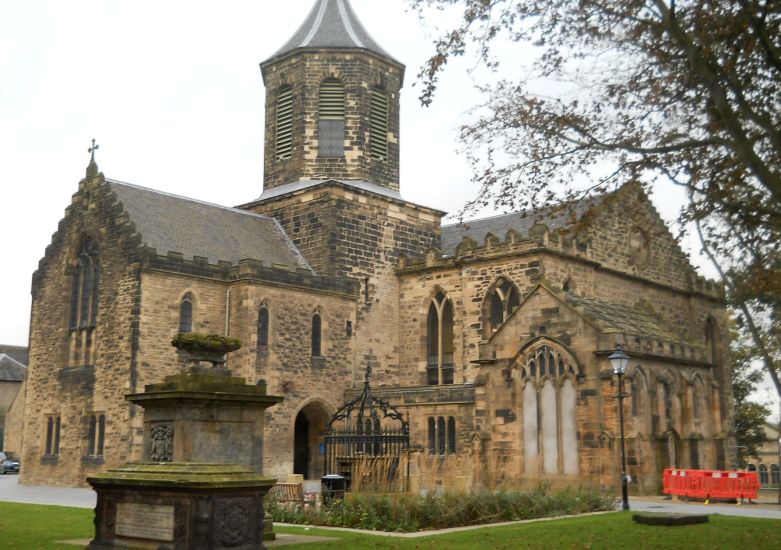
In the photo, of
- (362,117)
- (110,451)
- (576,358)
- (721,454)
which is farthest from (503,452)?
(362,117)

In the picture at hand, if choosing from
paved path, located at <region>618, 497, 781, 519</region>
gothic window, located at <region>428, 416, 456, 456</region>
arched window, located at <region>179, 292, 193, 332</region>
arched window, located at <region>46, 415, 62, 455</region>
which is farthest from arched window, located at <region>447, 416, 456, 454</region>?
arched window, located at <region>46, 415, 62, 455</region>

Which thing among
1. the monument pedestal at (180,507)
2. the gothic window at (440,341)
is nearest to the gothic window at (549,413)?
the gothic window at (440,341)

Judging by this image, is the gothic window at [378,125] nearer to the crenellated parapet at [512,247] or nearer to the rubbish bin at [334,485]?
the crenellated parapet at [512,247]

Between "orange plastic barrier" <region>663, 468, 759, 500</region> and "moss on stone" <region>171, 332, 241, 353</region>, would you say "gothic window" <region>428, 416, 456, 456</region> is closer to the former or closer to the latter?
"orange plastic barrier" <region>663, 468, 759, 500</region>

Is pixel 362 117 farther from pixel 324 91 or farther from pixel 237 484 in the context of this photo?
pixel 237 484

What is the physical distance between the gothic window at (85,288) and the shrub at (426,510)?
17147mm

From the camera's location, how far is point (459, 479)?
20.8 m

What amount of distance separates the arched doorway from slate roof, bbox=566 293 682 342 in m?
12.4

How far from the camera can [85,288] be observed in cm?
3384

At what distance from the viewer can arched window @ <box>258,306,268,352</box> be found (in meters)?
32.9

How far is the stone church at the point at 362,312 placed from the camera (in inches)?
1001

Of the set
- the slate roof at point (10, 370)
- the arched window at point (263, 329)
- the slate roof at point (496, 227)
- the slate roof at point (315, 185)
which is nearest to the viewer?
the arched window at point (263, 329)

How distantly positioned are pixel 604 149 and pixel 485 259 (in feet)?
75.0

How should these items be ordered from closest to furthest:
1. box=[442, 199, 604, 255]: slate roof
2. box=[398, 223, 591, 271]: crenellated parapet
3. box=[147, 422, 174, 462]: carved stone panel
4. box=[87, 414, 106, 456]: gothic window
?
box=[147, 422, 174, 462]: carved stone panel < box=[87, 414, 106, 456]: gothic window < box=[398, 223, 591, 271]: crenellated parapet < box=[442, 199, 604, 255]: slate roof
